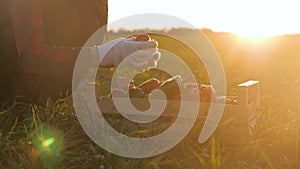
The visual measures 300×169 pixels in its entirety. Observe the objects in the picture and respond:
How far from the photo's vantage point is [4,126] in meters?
4.04

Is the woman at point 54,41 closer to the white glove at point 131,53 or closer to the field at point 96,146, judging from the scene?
the white glove at point 131,53

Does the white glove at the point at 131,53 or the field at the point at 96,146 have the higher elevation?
the white glove at the point at 131,53

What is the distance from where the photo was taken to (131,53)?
3.80 m

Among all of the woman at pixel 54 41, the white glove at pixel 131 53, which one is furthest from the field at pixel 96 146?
the white glove at pixel 131 53

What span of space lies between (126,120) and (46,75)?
2.34ft

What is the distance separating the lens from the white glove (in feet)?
12.3

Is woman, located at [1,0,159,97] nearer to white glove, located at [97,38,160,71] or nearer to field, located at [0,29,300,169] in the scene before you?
white glove, located at [97,38,160,71]

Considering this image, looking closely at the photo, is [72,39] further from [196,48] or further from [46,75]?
[196,48]

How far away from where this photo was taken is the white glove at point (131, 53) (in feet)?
12.3

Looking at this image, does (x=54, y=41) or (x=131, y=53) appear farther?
(x=54, y=41)

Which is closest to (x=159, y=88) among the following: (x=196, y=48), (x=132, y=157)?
(x=132, y=157)

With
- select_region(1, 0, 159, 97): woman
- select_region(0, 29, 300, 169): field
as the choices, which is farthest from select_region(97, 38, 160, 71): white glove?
select_region(0, 29, 300, 169): field

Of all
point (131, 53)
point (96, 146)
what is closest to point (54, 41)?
point (131, 53)

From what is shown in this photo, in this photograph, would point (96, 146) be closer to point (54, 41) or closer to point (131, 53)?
point (131, 53)
